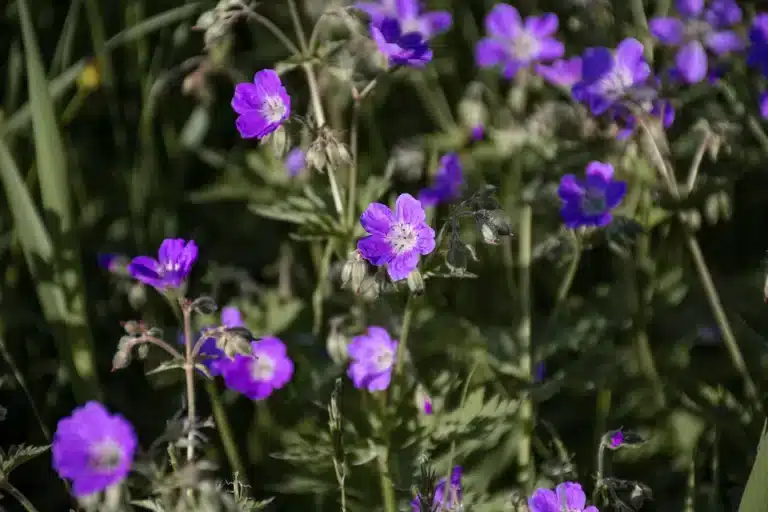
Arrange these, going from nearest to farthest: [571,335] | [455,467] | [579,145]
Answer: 1. [455,467]
2. [571,335]
3. [579,145]

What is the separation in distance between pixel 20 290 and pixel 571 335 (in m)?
1.90

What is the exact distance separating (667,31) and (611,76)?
1.13 ft

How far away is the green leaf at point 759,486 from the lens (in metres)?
1.72

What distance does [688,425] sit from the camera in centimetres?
261

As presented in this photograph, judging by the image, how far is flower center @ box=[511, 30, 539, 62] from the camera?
135 inches

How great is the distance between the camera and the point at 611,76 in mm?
2838

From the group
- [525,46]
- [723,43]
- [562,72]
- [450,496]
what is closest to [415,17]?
[525,46]

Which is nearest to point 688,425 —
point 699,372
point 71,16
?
point 699,372

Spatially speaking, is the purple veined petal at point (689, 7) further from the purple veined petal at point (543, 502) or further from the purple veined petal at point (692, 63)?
the purple veined petal at point (543, 502)

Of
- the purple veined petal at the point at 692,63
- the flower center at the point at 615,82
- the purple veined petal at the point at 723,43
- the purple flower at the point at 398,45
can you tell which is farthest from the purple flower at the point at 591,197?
the purple veined petal at the point at 723,43

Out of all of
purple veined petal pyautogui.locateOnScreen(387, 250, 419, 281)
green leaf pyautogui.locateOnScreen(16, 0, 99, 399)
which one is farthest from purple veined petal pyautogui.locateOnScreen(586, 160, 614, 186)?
green leaf pyautogui.locateOnScreen(16, 0, 99, 399)

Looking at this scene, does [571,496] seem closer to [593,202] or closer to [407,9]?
[593,202]

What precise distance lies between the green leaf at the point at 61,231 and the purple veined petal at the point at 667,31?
197cm

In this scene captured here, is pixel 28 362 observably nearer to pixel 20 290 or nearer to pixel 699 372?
pixel 20 290
